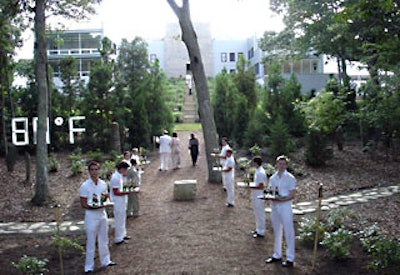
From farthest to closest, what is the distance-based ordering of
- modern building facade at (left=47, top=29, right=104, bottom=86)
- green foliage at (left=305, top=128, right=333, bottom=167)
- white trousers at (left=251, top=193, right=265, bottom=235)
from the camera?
modern building facade at (left=47, top=29, right=104, bottom=86) → green foliage at (left=305, top=128, right=333, bottom=167) → white trousers at (left=251, top=193, right=265, bottom=235)

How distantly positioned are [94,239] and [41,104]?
235 inches

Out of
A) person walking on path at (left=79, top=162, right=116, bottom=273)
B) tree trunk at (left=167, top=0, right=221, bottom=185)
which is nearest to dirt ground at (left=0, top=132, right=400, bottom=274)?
person walking on path at (left=79, top=162, right=116, bottom=273)

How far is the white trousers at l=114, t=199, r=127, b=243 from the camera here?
818 cm

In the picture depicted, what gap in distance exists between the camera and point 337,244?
7.11 m

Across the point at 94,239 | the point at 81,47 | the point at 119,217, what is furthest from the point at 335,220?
the point at 81,47

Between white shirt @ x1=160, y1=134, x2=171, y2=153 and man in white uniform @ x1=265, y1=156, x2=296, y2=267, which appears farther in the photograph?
white shirt @ x1=160, y1=134, x2=171, y2=153

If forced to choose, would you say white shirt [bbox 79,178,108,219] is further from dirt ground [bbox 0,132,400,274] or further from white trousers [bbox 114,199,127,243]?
white trousers [bbox 114,199,127,243]

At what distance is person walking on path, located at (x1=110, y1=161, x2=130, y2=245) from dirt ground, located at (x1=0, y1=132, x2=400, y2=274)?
0.77 feet

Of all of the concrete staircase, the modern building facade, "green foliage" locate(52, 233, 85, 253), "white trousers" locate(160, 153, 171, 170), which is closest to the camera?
"green foliage" locate(52, 233, 85, 253)

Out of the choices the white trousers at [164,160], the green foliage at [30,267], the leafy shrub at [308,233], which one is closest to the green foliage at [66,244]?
the green foliage at [30,267]

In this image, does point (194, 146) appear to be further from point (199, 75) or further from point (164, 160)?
point (199, 75)

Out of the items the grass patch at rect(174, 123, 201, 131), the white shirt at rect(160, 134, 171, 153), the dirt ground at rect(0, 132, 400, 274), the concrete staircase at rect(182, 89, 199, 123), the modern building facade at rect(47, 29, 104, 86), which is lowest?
the dirt ground at rect(0, 132, 400, 274)

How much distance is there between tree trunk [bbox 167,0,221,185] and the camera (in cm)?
1385

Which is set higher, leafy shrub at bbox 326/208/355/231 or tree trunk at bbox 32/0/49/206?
tree trunk at bbox 32/0/49/206
